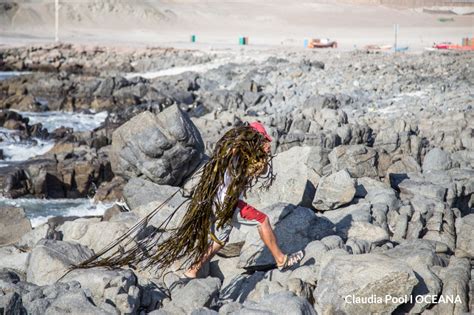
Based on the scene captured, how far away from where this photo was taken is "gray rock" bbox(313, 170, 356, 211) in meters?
8.55

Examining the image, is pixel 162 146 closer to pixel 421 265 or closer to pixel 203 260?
pixel 203 260

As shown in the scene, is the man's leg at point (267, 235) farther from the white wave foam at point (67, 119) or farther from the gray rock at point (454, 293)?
the white wave foam at point (67, 119)

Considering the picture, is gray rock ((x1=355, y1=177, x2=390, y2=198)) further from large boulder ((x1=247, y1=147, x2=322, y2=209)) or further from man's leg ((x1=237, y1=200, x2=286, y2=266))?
man's leg ((x1=237, y1=200, x2=286, y2=266))

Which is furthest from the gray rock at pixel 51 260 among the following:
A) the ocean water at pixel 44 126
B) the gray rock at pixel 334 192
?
the ocean water at pixel 44 126

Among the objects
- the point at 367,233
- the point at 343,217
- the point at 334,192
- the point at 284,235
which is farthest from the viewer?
the point at 334,192

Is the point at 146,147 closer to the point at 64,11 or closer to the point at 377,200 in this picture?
the point at 377,200

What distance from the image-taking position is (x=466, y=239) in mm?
7941

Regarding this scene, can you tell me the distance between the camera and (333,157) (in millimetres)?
10750

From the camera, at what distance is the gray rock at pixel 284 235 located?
7.00 meters

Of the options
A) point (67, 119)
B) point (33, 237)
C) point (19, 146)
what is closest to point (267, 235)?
point (33, 237)

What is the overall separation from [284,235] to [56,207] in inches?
258

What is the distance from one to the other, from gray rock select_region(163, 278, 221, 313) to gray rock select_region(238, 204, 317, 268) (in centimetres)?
83

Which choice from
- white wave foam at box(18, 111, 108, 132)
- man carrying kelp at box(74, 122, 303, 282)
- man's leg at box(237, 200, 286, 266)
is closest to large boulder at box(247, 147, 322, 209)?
man's leg at box(237, 200, 286, 266)

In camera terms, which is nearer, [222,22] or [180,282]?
[180,282]
